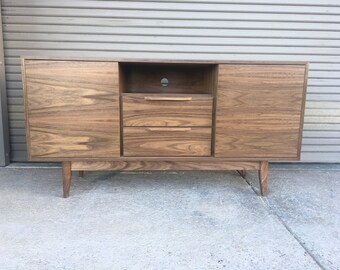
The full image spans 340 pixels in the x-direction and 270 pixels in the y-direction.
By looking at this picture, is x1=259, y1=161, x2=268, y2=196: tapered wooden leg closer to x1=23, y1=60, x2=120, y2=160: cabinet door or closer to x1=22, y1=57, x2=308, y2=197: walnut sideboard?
x1=22, y1=57, x2=308, y2=197: walnut sideboard

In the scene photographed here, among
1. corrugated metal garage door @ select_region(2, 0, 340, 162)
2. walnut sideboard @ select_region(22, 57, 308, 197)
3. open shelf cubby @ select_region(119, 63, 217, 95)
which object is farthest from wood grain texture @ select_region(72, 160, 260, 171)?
corrugated metal garage door @ select_region(2, 0, 340, 162)

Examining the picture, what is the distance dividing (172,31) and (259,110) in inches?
35.2

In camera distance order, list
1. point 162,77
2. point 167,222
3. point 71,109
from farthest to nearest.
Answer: point 162,77 < point 71,109 < point 167,222

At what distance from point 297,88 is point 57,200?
1331 mm

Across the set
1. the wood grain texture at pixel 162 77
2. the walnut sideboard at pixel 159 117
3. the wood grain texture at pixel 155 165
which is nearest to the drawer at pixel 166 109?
the walnut sideboard at pixel 159 117

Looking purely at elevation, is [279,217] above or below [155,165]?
below

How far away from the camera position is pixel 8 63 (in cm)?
199

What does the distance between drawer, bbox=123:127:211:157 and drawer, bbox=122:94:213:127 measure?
0.03 metres

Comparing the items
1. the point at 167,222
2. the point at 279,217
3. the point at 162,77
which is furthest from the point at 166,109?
the point at 279,217

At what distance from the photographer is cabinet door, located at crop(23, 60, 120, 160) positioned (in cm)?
137

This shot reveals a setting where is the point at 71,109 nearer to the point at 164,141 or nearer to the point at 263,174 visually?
the point at 164,141

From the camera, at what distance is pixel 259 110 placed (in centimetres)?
146

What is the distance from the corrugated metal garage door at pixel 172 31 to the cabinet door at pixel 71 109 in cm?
67

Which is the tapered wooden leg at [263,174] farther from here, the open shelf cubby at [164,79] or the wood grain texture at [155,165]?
the open shelf cubby at [164,79]
